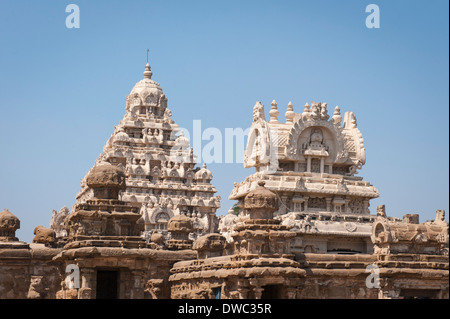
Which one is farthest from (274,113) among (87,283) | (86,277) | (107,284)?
(87,283)

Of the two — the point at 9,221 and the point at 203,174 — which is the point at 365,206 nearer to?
the point at 9,221

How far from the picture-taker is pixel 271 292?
39.2m

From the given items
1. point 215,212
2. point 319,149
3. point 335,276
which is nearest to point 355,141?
point 319,149

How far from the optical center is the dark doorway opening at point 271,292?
3859cm

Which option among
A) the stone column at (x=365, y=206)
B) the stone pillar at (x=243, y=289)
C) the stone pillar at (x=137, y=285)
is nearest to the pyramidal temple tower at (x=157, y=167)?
the stone column at (x=365, y=206)

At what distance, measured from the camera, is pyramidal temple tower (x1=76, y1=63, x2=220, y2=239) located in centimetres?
8619

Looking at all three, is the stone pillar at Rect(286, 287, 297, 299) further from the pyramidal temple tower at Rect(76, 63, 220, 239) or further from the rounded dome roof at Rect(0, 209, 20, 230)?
the pyramidal temple tower at Rect(76, 63, 220, 239)

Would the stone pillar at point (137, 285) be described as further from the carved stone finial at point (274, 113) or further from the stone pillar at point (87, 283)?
the carved stone finial at point (274, 113)

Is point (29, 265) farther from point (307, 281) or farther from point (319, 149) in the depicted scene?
point (319, 149)

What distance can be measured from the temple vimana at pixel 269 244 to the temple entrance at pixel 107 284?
44 millimetres

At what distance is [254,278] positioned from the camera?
37250 millimetres

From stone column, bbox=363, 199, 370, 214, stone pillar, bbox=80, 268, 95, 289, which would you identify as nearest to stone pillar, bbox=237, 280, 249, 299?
stone pillar, bbox=80, 268, 95, 289

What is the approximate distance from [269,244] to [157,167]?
52.0 m

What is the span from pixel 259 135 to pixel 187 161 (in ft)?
104
